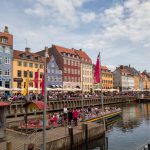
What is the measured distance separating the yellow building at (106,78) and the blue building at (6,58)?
57.4 m

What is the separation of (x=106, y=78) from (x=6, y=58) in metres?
62.5

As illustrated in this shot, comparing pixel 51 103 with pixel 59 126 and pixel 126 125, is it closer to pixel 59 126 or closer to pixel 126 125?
pixel 126 125

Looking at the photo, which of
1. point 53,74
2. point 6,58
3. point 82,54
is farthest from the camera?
point 82,54

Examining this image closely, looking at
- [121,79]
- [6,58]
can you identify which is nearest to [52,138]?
[6,58]

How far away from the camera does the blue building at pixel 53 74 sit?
8100cm

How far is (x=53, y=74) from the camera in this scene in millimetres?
82938

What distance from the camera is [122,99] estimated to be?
295ft

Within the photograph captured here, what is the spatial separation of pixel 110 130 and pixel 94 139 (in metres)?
9.23

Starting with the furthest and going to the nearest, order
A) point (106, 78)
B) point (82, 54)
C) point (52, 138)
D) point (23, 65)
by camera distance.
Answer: point (106, 78), point (82, 54), point (23, 65), point (52, 138)

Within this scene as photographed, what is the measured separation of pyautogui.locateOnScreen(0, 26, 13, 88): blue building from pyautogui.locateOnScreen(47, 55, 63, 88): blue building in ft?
53.0

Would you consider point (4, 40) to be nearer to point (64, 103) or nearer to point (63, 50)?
point (64, 103)

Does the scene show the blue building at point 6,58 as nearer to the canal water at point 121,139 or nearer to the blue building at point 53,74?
the blue building at point 53,74

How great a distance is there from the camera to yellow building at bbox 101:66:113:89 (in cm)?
11781

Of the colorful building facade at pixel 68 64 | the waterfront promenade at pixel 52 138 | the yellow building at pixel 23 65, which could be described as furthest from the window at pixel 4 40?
the waterfront promenade at pixel 52 138
